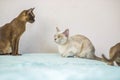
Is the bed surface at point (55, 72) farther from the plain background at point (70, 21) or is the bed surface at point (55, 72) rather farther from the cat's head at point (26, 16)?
the plain background at point (70, 21)

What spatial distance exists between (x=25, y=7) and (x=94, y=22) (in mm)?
A: 463

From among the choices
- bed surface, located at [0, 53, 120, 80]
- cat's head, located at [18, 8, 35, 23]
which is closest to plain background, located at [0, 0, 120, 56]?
cat's head, located at [18, 8, 35, 23]

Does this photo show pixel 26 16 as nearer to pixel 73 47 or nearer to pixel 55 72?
pixel 73 47

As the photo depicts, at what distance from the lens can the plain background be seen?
156 centimetres

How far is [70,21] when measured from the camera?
1576 millimetres

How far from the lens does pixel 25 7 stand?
5.16ft

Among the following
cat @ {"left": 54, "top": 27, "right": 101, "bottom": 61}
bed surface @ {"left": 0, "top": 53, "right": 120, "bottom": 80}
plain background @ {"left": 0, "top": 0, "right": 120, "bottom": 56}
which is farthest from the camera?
plain background @ {"left": 0, "top": 0, "right": 120, "bottom": 56}

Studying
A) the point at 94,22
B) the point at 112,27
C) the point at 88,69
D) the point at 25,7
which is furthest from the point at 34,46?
the point at 88,69

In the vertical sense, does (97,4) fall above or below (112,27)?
above

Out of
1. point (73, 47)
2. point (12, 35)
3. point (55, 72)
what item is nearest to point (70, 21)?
point (73, 47)

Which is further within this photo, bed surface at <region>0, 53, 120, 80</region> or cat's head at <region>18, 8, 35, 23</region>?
cat's head at <region>18, 8, 35, 23</region>

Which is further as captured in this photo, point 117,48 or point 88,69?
point 117,48

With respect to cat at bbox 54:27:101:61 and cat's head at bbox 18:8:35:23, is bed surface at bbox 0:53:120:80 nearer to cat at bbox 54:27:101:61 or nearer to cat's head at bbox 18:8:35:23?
cat at bbox 54:27:101:61

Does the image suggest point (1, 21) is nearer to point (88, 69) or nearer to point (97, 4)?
point (97, 4)
